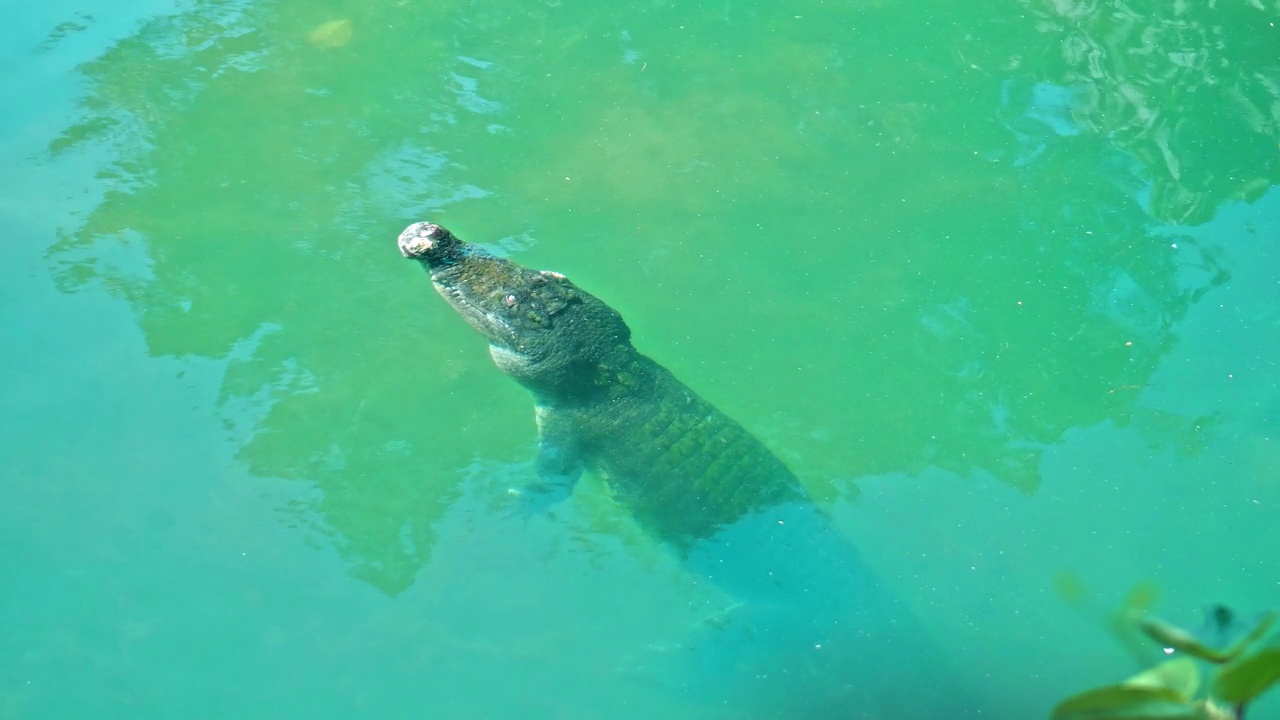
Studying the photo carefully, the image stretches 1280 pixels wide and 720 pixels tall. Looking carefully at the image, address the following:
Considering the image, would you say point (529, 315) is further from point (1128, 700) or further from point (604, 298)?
point (1128, 700)

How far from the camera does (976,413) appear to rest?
5633mm

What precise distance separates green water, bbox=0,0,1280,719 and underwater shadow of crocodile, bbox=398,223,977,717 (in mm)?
197

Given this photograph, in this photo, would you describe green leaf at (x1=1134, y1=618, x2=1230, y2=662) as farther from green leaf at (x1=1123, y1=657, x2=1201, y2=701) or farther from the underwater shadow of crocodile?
the underwater shadow of crocodile

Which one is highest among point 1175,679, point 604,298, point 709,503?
point 1175,679

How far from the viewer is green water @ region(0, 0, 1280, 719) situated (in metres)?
5.07

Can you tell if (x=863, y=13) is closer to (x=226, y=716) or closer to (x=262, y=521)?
(x=262, y=521)

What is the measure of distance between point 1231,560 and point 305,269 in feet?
19.2

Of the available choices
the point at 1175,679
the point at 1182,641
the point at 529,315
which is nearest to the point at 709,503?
the point at 529,315

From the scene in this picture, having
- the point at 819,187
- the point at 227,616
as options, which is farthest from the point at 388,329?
the point at 819,187

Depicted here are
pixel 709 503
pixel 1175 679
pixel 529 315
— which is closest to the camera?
pixel 1175 679

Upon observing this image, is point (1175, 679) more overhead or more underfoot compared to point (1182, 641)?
more underfoot

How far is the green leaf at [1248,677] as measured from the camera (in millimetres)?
1354

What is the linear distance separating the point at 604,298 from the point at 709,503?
1.58 meters

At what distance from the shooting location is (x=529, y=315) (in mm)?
5473
